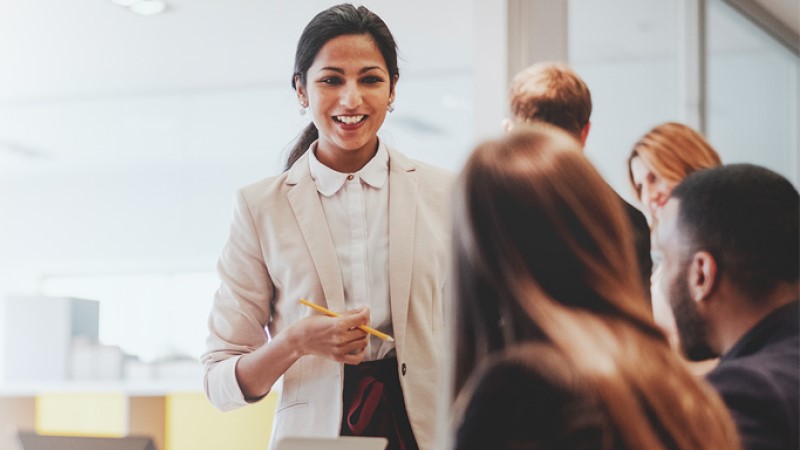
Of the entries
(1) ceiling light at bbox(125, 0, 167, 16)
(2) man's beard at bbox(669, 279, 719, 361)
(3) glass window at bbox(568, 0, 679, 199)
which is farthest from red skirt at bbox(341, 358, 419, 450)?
(1) ceiling light at bbox(125, 0, 167, 16)

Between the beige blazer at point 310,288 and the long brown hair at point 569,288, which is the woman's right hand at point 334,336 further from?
the long brown hair at point 569,288

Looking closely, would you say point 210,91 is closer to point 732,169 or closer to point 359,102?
point 359,102

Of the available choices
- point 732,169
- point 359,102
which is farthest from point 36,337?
point 732,169

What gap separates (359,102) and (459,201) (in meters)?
1.02

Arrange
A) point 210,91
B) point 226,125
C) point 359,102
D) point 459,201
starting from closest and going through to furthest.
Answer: point 459,201 < point 359,102 < point 210,91 < point 226,125

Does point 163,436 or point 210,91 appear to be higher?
point 210,91

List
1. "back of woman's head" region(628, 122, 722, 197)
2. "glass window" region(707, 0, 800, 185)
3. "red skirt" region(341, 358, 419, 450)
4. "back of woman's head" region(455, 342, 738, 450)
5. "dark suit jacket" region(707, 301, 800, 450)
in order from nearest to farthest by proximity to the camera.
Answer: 1. "back of woman's head" region(455, 342, 738, 450)
2. "dark suit jacket" region(707, 301, 800, 450)
3. "red skirt" region(341, 358, 419, 450)
4. "back of woman's head" region(628, 122, 722, 197)
5. "glass window" region(707, 0, 800, 185)

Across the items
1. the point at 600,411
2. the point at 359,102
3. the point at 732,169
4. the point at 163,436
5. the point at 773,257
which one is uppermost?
the point at 359,102

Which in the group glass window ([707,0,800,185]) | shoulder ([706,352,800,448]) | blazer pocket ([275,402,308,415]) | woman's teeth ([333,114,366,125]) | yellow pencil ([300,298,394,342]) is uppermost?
glass window ([707,0,800,185])

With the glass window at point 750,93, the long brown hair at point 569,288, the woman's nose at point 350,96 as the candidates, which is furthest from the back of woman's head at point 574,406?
the glass window at point 750,93

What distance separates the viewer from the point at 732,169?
1551mm

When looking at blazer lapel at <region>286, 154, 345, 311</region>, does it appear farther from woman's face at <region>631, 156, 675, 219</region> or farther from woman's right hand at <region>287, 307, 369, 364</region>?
woman's face at <region>631, 156, 675, 219</region>

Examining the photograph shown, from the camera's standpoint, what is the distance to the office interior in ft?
13.1

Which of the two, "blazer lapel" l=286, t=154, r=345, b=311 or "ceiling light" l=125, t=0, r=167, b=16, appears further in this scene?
"ceiling light" l=125, t=0, r=167, b=16
